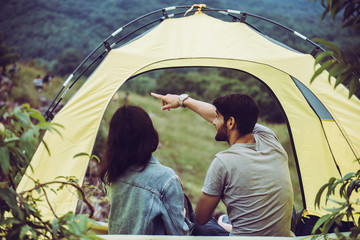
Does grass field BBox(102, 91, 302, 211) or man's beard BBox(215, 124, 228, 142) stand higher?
man's beard BBox(215, 124, 228, 142)

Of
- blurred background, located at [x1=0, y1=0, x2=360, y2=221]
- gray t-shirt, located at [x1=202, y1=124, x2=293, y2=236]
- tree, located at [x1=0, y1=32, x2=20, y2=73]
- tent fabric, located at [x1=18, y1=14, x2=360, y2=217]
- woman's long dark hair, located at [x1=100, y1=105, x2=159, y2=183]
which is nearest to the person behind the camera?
woman's long dark hair, located at [x1=100, y1=105, x2=159, y2=183]

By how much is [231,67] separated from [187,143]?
370 centimetres

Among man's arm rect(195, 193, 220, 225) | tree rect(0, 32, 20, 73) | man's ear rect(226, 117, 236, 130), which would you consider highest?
tree rect(0, 32, 20, 73)

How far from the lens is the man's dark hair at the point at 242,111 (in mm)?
1665

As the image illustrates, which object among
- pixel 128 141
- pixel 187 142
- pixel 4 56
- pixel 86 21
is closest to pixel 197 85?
pixel 187 142

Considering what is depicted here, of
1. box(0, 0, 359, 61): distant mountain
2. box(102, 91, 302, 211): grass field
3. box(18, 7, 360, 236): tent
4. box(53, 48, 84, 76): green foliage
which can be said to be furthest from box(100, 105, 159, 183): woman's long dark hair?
box(0, 0, 359, 61): distant mountain

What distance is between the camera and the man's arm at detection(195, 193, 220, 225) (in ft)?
5.30

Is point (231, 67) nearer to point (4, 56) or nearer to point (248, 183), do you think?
point (248, 183)

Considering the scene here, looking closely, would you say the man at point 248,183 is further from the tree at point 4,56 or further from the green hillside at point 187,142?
the tree at point 4,56

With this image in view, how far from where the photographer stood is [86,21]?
8.56m

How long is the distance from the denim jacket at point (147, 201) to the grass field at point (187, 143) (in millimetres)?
3147

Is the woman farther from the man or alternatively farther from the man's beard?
the man's beard

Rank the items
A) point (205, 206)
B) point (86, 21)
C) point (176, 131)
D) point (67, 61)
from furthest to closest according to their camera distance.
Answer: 1. point (86, 21)
2. point (67, 61)
3. point (176, 131)
4. point (205, 206)

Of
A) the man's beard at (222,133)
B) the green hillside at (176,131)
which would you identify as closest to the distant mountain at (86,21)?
the green hillside at (176,131)
